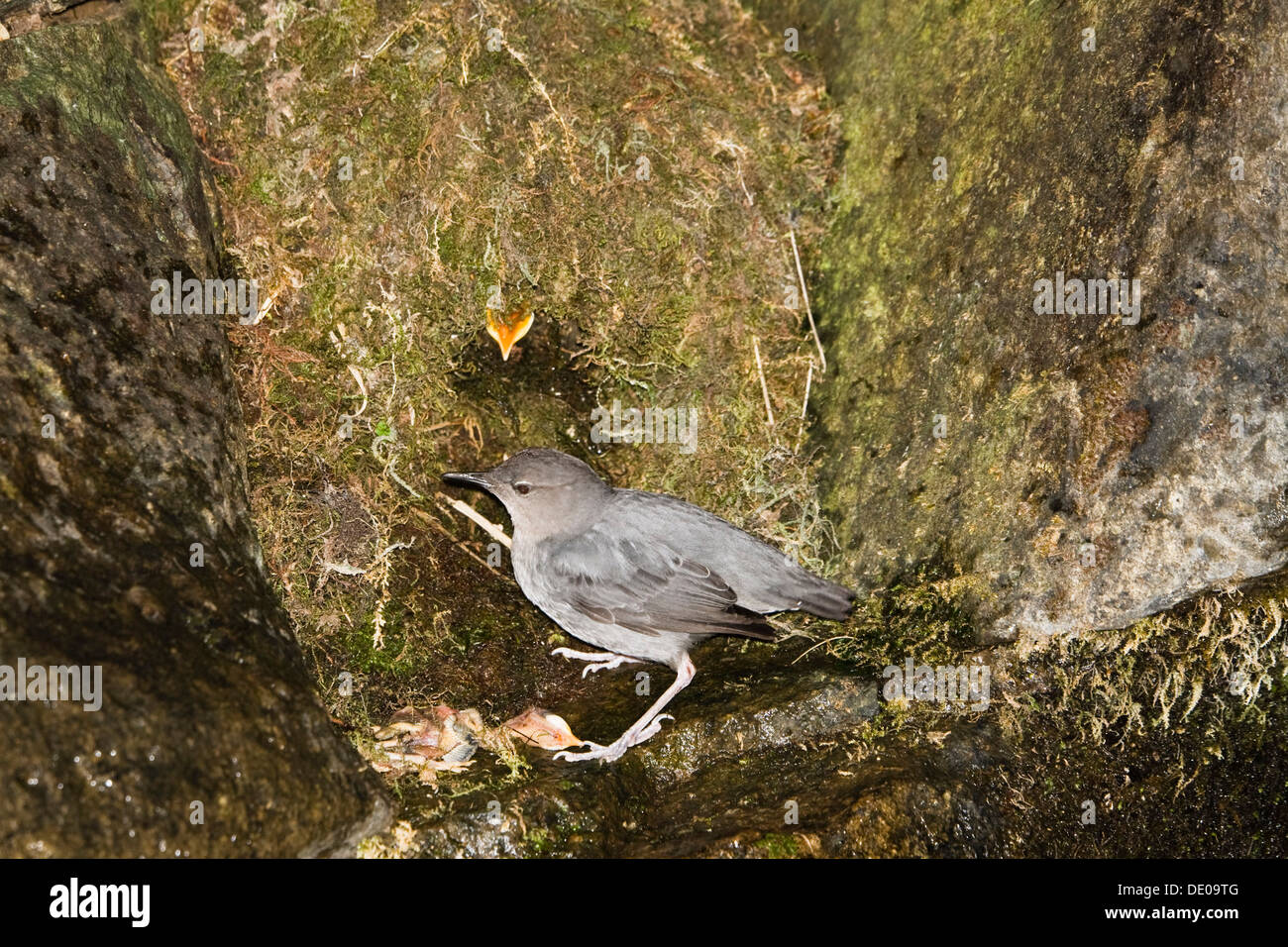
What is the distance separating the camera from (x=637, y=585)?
225 inches

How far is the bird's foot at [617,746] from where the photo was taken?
16.6ft

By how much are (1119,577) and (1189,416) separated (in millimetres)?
788

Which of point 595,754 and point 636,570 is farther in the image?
point 636,570

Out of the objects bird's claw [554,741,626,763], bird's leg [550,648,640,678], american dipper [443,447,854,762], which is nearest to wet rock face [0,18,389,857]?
bird's claw [554,741,626,763]

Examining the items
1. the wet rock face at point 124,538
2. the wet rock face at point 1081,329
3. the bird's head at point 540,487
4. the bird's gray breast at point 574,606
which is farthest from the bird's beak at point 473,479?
the wet rock face at point 1081,329

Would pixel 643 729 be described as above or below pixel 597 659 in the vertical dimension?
below

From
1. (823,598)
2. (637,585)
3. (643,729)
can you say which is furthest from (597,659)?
(823,598)

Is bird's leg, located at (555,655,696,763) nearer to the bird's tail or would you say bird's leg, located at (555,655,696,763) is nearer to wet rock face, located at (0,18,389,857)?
the bird's tail

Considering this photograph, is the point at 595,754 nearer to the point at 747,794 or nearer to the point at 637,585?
the point at 747,794

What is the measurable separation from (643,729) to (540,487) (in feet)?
4.70
